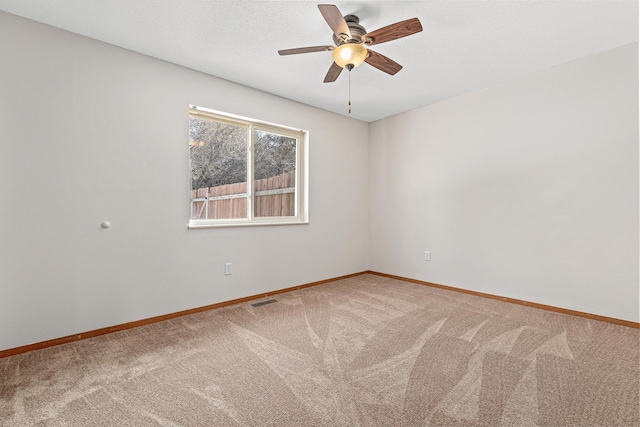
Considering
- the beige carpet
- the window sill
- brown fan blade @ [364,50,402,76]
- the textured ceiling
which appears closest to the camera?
the beige carpet

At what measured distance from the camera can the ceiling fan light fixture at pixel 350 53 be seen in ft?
7.18

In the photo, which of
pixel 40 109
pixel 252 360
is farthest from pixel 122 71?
pixel 252 360

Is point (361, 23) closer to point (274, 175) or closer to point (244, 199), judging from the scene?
point (274, 175)

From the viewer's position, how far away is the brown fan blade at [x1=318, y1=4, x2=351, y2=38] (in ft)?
6.00

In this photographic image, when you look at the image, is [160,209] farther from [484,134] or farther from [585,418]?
[484,134]

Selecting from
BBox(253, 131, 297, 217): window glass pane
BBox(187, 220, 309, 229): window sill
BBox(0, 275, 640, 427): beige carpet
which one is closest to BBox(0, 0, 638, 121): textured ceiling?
BBox(253, 131, 297, 217): window glass pane

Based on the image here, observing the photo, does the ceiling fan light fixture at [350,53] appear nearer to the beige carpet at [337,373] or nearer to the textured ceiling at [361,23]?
the textured ceiling at [361,23]

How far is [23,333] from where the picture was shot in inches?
88.7

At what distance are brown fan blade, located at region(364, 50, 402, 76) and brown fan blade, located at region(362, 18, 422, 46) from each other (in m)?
0.14

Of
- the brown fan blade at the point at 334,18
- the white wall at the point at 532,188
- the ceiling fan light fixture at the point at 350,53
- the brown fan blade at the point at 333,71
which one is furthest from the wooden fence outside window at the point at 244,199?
the brown fan blade at the point at 334,18

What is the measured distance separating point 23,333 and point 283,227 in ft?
8.17

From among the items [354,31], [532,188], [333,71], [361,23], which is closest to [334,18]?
[354,31]

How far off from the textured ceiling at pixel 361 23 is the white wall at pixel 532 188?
35 centimetres

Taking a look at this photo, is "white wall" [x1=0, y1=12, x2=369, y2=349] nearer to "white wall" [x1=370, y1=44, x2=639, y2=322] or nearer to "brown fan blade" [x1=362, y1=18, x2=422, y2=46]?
"brown fan blade" [x1=362, y1=18, x2=422, y2=46]
